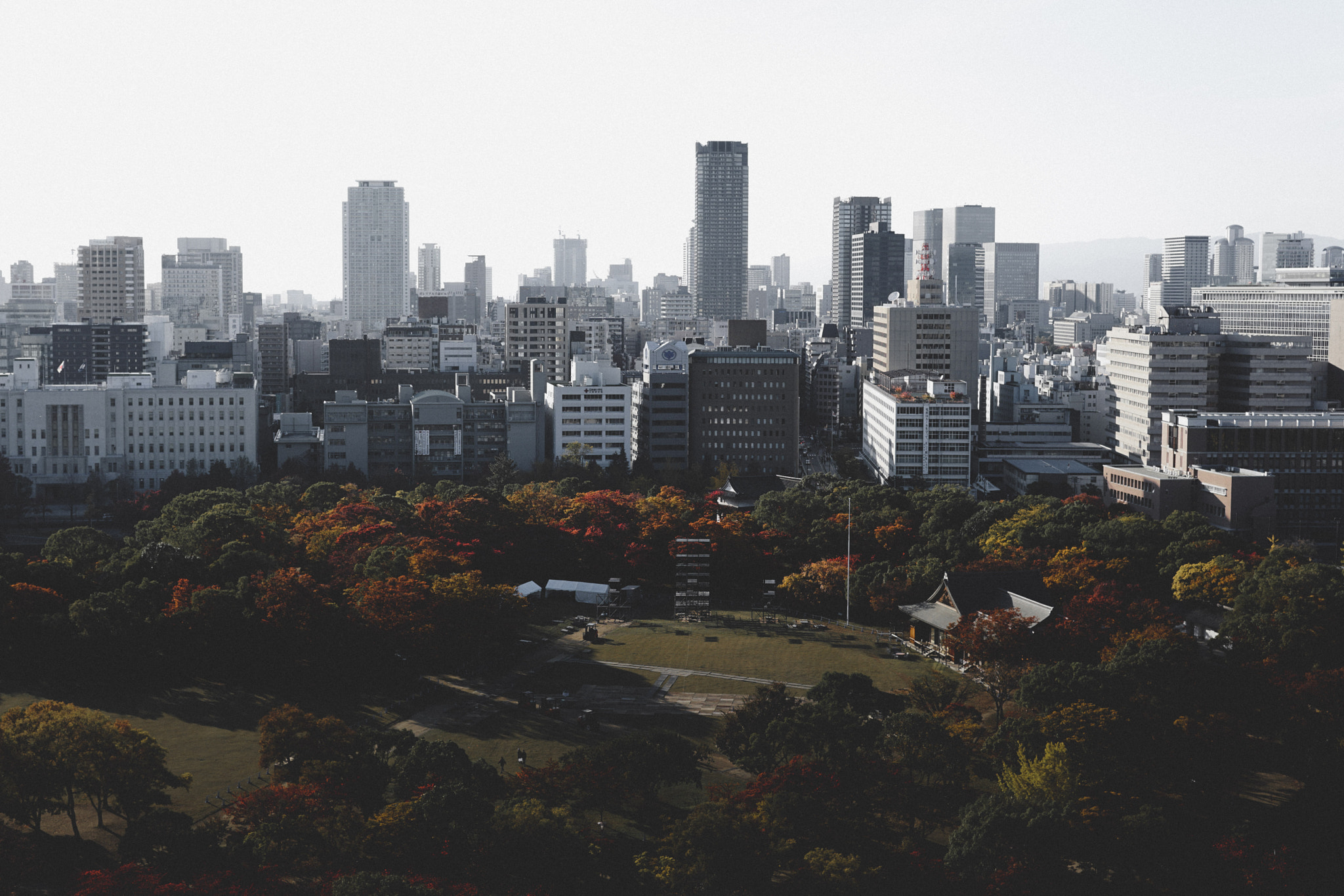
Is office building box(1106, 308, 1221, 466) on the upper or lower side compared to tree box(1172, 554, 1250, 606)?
upper

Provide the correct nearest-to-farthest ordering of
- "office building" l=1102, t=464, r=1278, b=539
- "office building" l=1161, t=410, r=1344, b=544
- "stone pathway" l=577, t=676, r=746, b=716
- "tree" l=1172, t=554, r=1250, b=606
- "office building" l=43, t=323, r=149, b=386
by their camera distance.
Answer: "stone pathway" l=577, t=676, r=746, b=716 < "tree" l=1172, t=554, r=1250, b=606 < "office building" l=1102, t=464, r=1278, b=539 < "office building" l=1161, t=410, r=1344, b=544 < "office building" l=43, t=323, r=149, b=386

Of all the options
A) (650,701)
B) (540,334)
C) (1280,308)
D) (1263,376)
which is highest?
(1280,308)

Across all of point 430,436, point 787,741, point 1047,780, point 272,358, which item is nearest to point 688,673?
point 787,741

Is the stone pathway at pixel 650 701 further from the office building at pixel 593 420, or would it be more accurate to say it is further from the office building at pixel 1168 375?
the office building at pixel 1168 375

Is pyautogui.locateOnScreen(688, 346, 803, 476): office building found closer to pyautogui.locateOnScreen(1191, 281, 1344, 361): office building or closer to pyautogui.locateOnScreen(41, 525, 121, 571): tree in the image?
pyautogui.locateOnScreen(41, 525, 121, 571): tree

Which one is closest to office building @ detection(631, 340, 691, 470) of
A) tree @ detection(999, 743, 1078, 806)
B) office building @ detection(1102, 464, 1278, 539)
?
office building @ detection(1102, 464, 1278, 539)

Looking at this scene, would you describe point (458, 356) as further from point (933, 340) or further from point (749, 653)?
point (749, 653)

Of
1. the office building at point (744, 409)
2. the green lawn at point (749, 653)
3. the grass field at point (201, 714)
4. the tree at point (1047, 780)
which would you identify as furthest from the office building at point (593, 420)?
the tree at point (1047, 780)
